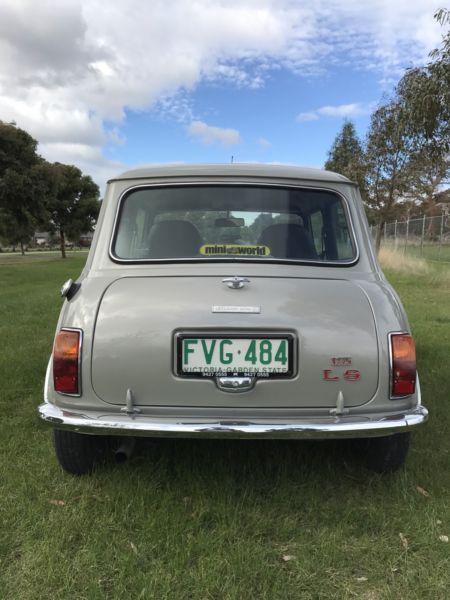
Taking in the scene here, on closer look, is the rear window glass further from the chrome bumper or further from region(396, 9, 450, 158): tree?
region(396, 9, 450, 158): tree

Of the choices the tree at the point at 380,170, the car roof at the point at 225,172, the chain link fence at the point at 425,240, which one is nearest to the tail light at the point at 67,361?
the car roof at the point at 225,172

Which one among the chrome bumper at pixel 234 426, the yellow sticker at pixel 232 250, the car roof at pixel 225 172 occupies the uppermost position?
the car roof at pixel 225 172

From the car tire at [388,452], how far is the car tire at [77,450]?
1.64 meters

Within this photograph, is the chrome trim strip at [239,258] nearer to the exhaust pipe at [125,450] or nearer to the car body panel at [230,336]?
the car body panel at [230,336]

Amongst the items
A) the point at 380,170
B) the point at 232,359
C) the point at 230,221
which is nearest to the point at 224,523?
the point at 232,359

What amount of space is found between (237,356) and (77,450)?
1145 millimetres

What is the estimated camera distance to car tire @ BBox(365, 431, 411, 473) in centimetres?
279

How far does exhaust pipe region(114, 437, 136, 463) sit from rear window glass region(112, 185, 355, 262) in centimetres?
111

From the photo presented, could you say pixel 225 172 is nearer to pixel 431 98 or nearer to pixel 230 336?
pixel 230 336

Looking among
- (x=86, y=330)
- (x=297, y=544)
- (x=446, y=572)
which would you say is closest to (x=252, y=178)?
(x=86, y=330)

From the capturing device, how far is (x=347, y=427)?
91.1 inches

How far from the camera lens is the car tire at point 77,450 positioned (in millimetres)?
2732

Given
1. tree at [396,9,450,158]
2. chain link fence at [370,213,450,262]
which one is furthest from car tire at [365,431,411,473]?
chain link fence at [370,213,450,262]

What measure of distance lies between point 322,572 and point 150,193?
7.28 feet
